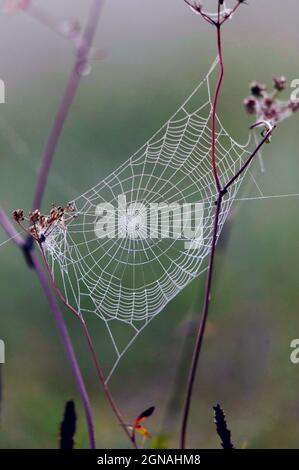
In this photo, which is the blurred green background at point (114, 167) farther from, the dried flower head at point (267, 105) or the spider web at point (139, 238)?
the dried flower head at point (267, 105)

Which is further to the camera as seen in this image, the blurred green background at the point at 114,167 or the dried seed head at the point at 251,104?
the blurred green background at the point at 114,167

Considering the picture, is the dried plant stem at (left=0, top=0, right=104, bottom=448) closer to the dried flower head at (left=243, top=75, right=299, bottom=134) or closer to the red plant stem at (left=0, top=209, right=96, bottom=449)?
the red plant stem at (left=0, top=209, right=96, bottom=449)

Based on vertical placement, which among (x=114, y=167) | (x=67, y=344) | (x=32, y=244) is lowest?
(x=67, y=344)

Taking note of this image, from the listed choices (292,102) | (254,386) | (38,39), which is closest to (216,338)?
(254,386)

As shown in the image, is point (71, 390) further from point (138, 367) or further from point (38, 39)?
point (38, 39)

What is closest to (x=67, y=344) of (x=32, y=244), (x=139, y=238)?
(x=32, y=244)

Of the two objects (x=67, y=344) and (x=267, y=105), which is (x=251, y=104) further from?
(x=67, y=344)

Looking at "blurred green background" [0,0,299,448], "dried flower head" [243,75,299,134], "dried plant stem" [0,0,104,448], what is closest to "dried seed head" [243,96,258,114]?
"dried flower head" [243,75,299,134]

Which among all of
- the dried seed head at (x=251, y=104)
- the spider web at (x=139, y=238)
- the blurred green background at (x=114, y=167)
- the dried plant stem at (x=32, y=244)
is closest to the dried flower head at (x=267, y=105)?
the dried seed head at (x=251, y=104)

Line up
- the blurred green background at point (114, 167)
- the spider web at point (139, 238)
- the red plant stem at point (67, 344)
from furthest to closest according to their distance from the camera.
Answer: the blurred green background at point (114, 167), the spider web at point (139, 238), the red plant stem at point (67, 344)
